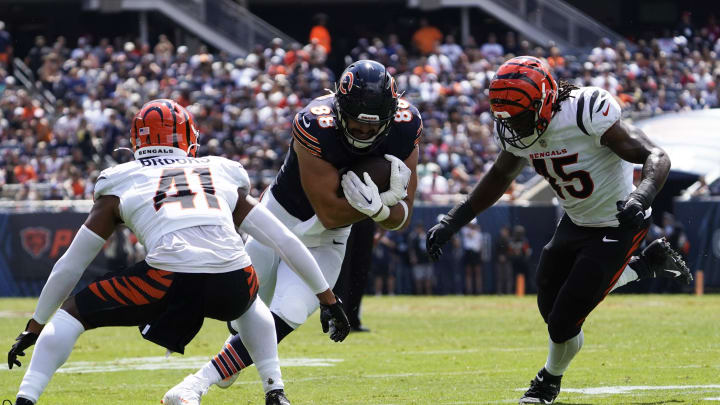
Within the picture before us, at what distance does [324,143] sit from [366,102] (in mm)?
335

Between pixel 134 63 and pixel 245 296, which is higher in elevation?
pixel 245 296

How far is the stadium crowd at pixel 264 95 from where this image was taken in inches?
781

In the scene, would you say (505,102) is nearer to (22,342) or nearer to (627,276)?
(627,276)

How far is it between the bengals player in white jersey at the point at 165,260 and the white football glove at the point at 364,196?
65cm

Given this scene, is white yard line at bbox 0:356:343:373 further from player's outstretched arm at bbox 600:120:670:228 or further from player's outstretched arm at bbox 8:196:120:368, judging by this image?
player's outstretched arm at bbox 8:196:120:368

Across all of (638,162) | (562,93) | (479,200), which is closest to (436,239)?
(479,200)

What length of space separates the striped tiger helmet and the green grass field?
4.48 ft

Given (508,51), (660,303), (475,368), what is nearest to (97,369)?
(475,368)

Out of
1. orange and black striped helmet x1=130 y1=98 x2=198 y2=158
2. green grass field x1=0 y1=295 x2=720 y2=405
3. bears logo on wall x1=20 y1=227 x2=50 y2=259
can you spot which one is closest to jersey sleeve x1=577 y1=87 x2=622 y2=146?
green grass field x1=0 y1=295 x2=720 y2=405

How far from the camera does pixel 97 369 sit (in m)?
8.39

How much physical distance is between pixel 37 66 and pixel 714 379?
20648 mm

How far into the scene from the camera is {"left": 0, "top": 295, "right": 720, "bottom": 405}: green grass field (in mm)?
6414

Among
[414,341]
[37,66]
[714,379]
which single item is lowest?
[37,66]

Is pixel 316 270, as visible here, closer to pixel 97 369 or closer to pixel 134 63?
pixel 97 369
